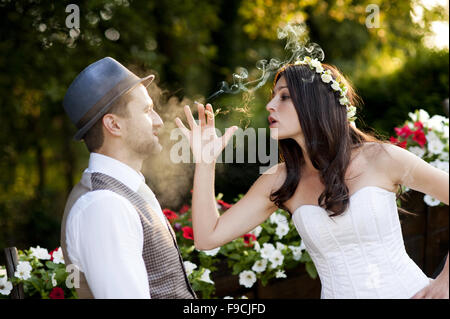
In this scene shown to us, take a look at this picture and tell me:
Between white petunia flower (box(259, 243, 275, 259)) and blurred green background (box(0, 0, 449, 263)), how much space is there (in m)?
0.68

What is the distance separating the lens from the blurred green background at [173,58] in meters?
6.12

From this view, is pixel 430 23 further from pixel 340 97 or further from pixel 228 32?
pixel 340 97

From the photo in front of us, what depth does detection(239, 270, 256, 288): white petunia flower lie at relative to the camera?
10.4 feet

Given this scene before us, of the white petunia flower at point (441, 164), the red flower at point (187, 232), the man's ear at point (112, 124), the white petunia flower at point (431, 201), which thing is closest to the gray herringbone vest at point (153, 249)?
the man's ear at point (112, 124)

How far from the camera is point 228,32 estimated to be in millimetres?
9891

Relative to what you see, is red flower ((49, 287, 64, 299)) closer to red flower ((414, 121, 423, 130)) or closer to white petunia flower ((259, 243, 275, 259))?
white petunia flower ((259, 243, 275, 259))

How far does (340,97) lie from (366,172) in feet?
1.40

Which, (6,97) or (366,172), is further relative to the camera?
(6,97)

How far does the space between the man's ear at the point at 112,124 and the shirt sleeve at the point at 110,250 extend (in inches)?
12.8

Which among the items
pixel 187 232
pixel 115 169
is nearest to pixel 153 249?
pixel 115 169

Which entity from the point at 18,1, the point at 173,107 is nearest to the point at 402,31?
the point at 18,1

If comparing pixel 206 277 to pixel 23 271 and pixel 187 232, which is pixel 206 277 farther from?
pixel 23 271

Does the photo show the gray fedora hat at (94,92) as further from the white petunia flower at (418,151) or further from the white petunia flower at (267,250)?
the white petunia flower at (418,151)

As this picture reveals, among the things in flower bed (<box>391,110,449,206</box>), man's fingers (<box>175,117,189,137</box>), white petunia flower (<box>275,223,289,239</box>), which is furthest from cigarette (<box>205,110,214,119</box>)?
flower bed (<box>391,110,449,206</box>)
